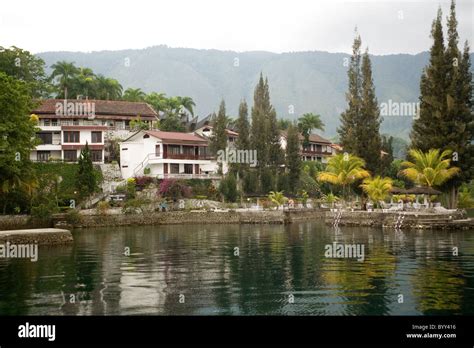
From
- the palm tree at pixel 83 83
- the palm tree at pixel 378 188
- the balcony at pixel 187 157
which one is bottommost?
the palm tree at pixel 378 188

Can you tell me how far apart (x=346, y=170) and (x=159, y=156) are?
983 inches

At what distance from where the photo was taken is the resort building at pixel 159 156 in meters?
67.9

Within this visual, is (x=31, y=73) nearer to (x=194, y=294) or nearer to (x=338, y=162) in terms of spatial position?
(x=338, y=162)

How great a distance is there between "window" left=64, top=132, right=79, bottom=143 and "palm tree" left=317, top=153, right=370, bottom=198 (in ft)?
107

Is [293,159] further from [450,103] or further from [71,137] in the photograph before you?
[71,137]

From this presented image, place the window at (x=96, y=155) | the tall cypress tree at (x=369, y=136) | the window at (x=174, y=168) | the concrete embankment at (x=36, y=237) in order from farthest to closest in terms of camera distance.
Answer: the window at (x=174, y=168), the window at (x=96, y=155), the tall cypress tree at (x=369, y=136), the concrete embankment at (x=36, y=237)

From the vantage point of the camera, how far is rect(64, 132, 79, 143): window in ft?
224

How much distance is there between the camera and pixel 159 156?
67.9 meters

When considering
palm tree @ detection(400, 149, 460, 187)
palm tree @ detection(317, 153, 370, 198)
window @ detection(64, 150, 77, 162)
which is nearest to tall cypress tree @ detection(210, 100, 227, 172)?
window @ detection(64, 150, 77, 162)

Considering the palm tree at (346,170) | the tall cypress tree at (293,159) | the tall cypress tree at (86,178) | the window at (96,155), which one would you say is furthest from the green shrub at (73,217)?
the tall cypress tree at (293,159)

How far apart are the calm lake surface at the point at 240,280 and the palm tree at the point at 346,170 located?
2209cm

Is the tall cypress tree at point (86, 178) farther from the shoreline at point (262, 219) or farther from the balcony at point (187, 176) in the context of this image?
the balcony at point (187, 176)
